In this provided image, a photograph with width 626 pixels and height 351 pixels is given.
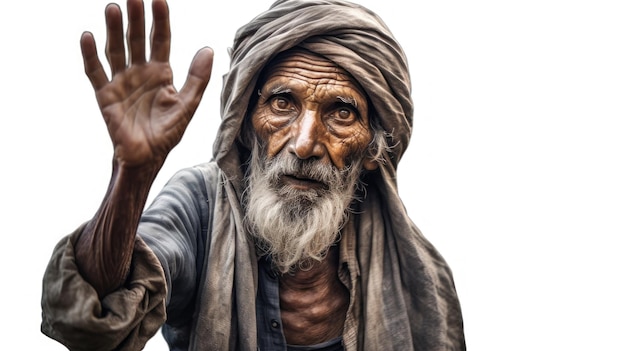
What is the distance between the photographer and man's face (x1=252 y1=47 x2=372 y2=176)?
328 cm

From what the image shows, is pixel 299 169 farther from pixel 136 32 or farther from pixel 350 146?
pixel 136 32

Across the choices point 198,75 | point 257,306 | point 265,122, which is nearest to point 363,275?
point 257,306

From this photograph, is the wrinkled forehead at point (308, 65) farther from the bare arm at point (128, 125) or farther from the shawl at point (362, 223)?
the bare arm at point (128, 125)

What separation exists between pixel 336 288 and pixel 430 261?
1.21ft

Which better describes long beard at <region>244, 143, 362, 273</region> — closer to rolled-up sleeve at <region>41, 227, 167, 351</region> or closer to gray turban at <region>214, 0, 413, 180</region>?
gray turban at <region>214, 0, 413, 180</region>

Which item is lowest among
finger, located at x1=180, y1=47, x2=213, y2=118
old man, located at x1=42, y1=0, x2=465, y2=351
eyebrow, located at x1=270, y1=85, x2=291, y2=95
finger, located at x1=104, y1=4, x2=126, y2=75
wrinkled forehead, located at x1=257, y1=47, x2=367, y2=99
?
old man, located at x1=42, y1=0, x2=465, y2=351

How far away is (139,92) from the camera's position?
2.65 meters

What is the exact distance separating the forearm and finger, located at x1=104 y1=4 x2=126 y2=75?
26 cm

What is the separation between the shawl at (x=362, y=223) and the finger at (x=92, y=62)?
2.45 feet

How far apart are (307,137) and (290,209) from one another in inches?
10.8

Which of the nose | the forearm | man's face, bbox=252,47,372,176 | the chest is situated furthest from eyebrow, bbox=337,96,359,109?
the forearm

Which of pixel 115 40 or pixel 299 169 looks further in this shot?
pixel 299 169

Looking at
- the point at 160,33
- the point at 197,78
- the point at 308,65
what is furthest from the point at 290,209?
the point at 160,33

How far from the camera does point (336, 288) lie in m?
3.50
